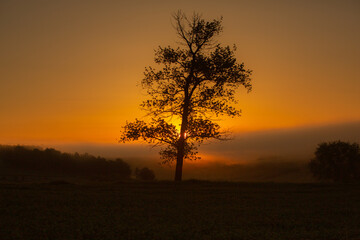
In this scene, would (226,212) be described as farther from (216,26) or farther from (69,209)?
(216,26)

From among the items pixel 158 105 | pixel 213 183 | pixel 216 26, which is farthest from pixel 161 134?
pixel 216 26

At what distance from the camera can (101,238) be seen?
11242 millimetres

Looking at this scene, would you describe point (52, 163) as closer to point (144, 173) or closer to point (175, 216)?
point (144, 173)

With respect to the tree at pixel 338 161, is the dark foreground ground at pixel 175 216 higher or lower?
lower

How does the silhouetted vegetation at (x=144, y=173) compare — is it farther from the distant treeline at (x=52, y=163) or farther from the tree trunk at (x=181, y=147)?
the tree trunk at (x=181, y=147)

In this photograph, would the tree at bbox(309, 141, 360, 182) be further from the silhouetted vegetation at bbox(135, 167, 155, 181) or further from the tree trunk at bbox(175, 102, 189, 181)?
the silhouetted vegetation at bbox(135, 167, 155, 181)

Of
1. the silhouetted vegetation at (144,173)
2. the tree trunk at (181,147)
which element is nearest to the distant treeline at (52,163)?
the silhouetted vegetation at (144,173)

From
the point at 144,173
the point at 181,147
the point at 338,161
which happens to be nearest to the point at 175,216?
the point at 181,147

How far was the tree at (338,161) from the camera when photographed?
173ft

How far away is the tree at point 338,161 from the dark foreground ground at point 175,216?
3252 cm

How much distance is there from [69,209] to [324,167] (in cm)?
4552

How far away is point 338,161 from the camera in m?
53.8

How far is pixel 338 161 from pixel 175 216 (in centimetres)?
4392

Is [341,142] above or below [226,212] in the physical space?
above
